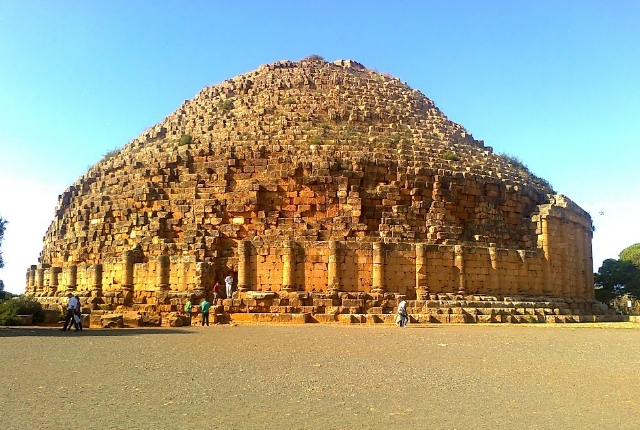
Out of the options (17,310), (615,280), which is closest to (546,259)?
(17,310)

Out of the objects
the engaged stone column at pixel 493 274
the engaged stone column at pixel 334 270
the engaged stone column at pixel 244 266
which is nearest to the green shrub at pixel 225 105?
the engaged stone column at pixel 244 266

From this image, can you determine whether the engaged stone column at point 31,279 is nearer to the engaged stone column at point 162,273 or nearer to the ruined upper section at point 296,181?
the ruined upper section at point 296,181

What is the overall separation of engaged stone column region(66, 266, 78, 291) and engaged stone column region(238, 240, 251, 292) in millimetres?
7729

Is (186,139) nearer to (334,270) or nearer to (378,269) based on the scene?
(334,270)

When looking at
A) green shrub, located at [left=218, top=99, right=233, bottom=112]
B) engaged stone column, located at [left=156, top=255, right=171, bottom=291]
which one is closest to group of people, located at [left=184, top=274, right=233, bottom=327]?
engaged stone column, located at [left=156, top=255, right=171, bottom=291]

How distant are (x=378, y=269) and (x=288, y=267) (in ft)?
10.6

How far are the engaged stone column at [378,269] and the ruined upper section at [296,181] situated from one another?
68 centimetres

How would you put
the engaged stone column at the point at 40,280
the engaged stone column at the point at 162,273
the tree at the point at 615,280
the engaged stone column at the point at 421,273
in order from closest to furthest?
the engaged stone column at the point at 421,273
the engaged stone column at the point at 162,273
the engaged stone column at the point at 40,280
the tree at the point at 615,280

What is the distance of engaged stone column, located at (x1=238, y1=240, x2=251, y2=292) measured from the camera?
74.0ft

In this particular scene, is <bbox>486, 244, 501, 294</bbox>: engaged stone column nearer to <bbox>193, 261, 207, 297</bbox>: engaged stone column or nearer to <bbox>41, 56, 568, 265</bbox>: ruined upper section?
<bbox>41, 56, 568, 265</bbox>: ruined upper section

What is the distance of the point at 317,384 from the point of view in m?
8.56

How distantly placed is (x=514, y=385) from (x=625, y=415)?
191 centimetres

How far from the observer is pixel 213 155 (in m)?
25.4

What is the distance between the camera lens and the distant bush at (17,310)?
2136cm
